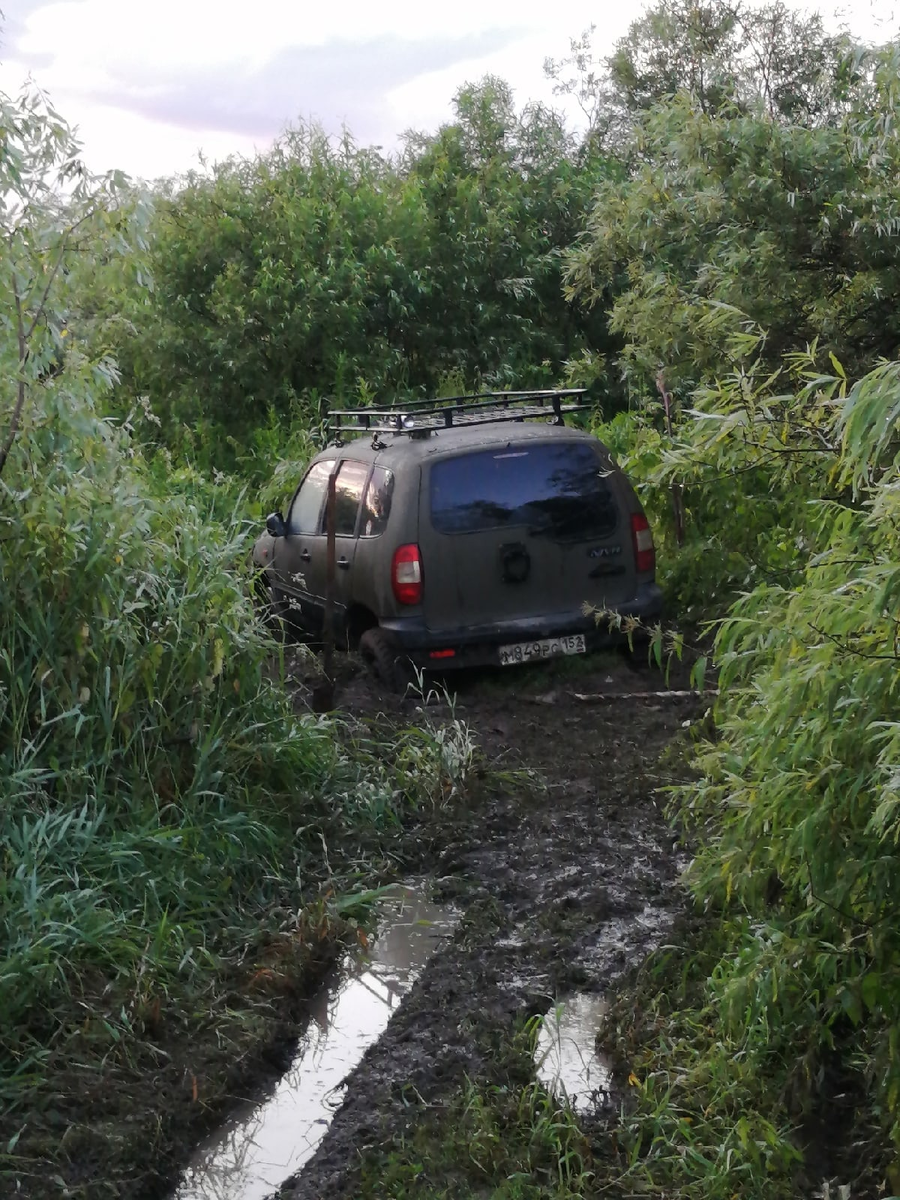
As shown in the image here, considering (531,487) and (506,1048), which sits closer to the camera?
(506,1048)

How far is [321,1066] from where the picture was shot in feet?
16.3

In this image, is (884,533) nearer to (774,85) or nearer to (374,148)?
(374,148)

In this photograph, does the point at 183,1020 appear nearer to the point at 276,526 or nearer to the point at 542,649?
the point at 542,649

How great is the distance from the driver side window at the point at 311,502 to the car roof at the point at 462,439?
0.67 m

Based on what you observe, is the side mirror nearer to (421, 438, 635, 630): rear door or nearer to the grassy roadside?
(421, 438, 635, 630): rear door

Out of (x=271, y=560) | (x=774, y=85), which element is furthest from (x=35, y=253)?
(x=774, y=85)

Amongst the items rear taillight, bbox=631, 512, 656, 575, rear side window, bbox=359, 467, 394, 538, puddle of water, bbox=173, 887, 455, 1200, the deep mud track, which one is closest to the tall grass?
puddle of water, bbox=173, 887, 455, 1200

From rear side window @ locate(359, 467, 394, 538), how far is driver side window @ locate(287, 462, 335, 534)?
903 millimetres

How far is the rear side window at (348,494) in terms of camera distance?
29.6 feet

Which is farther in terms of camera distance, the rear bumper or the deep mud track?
the rear bumper

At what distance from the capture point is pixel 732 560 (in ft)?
32.4

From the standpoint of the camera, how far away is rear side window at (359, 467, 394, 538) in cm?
852

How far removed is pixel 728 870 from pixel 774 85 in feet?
82.2

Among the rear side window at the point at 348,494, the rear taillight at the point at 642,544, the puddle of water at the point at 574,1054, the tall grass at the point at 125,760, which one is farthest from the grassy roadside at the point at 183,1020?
the rear taillight at the point at 642,544
